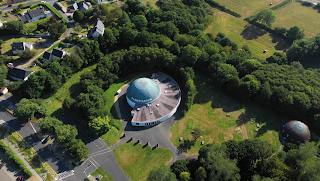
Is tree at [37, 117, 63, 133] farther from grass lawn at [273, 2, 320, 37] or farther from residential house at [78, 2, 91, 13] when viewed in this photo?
grass lawn at [273, 2, 320, 37]

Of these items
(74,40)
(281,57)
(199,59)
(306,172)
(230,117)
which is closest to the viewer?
(306,172)

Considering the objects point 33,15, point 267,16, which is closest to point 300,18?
point 267,16

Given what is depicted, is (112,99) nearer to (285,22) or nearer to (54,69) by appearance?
(54,69)

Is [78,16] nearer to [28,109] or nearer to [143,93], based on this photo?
[28,109]

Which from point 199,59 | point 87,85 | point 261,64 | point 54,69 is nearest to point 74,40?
point 54,69

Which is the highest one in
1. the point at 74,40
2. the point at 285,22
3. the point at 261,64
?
the point at 285,22

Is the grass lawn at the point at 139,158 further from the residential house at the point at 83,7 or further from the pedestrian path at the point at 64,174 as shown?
the residential house at the point at 83,7
